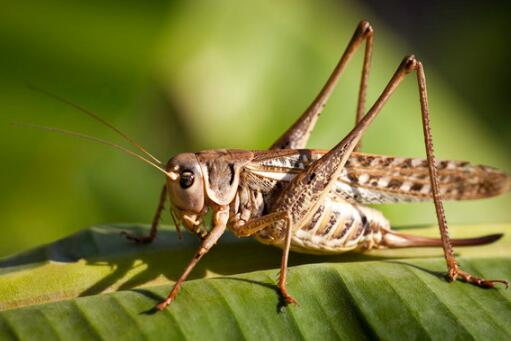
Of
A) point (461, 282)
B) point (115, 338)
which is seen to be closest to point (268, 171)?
point (461, 282)

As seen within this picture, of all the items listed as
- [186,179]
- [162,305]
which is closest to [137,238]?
[186,179]

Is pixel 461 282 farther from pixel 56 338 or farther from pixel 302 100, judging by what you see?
pixel 302 100

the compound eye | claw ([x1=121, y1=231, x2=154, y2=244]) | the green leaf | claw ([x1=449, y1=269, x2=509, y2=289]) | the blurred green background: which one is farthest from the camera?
the blurred green background

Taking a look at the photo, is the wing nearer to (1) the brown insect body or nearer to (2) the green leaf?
(1) the brown insect body

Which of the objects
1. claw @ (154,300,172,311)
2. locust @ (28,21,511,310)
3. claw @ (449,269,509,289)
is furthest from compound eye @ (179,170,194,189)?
claw @ (449,269,509,289)

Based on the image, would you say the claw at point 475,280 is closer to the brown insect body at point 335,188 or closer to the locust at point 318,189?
the locust at point 318,189

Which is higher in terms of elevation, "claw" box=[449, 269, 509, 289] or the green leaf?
"claw" box=[449, 269, 509, 289]

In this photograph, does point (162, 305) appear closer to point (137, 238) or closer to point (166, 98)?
point (137, 238)
